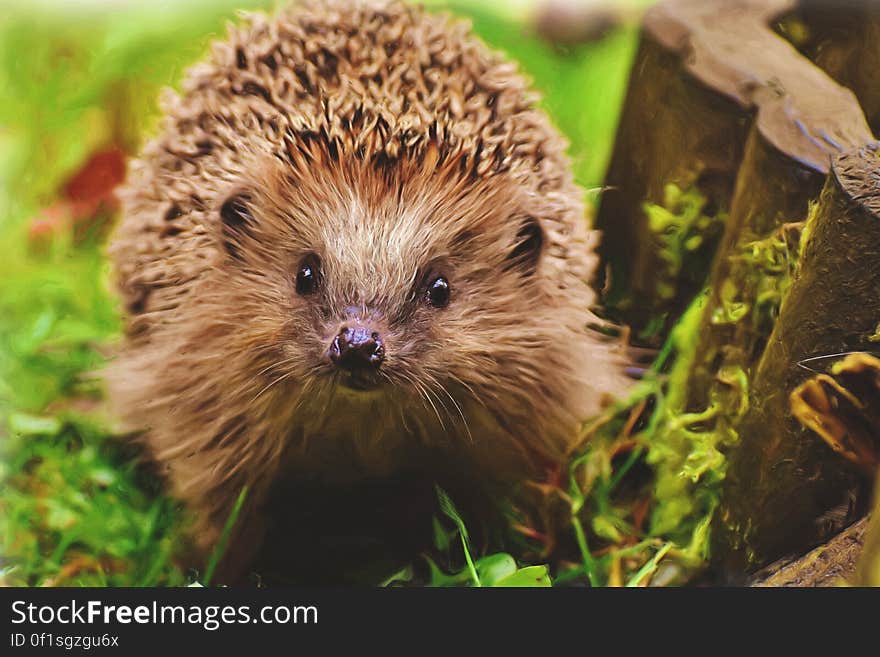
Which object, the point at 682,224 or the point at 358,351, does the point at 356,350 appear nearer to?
the point at 358,351

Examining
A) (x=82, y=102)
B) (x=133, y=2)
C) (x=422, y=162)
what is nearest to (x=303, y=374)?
(x=422, y=162)

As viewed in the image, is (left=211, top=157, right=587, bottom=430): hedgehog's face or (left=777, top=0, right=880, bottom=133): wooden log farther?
(left=777, top=0, right=880, bottom=133): wooden log

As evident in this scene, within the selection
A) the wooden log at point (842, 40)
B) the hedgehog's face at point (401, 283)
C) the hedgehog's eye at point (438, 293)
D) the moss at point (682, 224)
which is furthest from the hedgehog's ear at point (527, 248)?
the wooden log at point (842, 40)

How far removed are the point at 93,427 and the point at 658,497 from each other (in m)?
1.09

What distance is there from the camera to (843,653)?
1364 millimetres

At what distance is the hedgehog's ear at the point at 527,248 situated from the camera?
66.9 inches

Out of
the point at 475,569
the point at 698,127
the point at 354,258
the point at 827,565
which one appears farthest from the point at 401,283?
the point at 827,565

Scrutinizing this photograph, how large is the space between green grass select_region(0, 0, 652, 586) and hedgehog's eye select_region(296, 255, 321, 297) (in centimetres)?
44

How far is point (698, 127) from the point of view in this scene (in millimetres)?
1761

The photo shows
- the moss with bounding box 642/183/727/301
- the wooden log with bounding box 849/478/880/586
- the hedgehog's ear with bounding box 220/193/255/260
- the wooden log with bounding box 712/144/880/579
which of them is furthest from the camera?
the moss with bounding box 642/183/727/301

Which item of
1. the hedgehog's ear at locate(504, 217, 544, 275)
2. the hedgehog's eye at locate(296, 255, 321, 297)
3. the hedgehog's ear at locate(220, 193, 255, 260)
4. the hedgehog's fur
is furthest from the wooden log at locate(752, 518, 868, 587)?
the hedgehog's ear at locate(220, 193, 255, 260)

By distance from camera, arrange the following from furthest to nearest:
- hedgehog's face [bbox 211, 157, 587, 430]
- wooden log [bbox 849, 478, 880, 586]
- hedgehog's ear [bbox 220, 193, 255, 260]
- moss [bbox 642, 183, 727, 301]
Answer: moss [bbox 642, 183, 727, 301]
hedgehog's ear [bbox 220, 193, 255, 260]
hedgehog's face [bbox 211, 157, 587, 430]
wooden log [bbox 849, 478, 880, 586]

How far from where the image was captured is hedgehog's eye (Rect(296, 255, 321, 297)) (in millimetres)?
1598

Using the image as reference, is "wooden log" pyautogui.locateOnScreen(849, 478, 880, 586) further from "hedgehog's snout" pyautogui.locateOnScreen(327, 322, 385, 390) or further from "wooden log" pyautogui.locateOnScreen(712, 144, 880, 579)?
"hedgehog's snout" pyautogui.locateOnScreen(327, 322, 385, 390)
